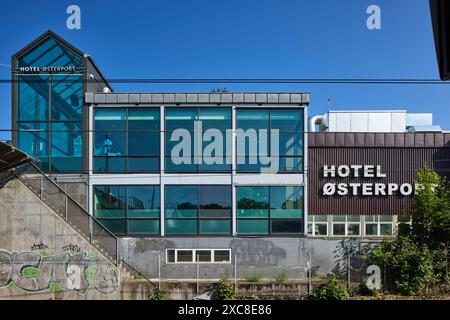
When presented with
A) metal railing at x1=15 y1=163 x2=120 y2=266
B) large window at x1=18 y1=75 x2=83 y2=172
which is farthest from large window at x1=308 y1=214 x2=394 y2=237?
large window at x1=18 y1=75 x2=83 y2=172

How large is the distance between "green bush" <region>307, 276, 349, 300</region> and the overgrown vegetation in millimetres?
1935

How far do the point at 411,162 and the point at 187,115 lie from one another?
9.22m

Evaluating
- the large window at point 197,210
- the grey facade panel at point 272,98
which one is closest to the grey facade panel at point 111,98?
the large window at point 197,210

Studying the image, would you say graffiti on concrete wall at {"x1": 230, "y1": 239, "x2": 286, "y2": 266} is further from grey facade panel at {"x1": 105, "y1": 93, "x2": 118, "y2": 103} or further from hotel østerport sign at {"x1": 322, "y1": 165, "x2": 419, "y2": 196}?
grey facade panel at {"x1": 105, "y1": 93, "x2": 118, "y2": 103}

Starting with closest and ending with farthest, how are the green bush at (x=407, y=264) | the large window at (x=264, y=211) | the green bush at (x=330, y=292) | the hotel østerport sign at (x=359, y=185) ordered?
the green bush at (x=330, y=292), the green bush at (x=407, y=264), the large window at (x=264, y=211), the hotel østerport sign at (x=359, y=185)

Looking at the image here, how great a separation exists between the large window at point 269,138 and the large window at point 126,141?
3.32 metres

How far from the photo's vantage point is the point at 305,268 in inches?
473

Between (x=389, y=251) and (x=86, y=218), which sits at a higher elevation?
(x=86, y=218)

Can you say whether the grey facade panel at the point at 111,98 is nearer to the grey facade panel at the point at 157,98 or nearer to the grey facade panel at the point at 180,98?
the grey facade panel at the point at 157,98

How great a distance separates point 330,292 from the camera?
33.4ft

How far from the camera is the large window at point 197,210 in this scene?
1222cm

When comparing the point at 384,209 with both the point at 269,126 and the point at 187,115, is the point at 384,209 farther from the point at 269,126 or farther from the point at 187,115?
the point at 187,115

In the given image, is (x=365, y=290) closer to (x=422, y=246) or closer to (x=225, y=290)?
(x=422, y=246)
